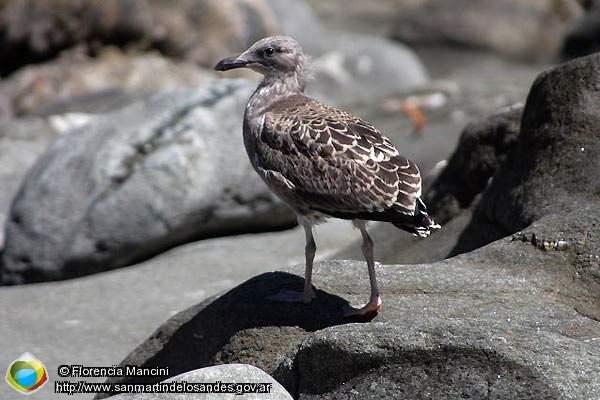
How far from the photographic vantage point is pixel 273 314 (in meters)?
5.62

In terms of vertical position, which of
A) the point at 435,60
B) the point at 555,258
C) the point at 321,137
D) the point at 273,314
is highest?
the point at 321,137

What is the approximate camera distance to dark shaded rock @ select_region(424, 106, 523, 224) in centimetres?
777

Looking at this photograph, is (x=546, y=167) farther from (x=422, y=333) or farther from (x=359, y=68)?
(x=359, y=68)

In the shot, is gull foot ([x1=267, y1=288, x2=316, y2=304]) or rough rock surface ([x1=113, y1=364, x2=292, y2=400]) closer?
rough rock surface ([x1=113, y1=364, x2=292, y2=400])

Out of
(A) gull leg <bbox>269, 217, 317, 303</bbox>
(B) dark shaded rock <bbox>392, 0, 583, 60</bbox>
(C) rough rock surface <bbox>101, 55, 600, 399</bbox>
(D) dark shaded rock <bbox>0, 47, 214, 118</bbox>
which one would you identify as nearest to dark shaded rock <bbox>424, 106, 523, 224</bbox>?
(C) rough rock surface <bbox>101, 55, 600, 399</bbox>

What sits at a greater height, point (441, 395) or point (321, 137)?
point (321, 137)

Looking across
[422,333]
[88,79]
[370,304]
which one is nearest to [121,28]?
[88,79]

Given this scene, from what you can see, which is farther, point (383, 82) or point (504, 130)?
point (383, 82)

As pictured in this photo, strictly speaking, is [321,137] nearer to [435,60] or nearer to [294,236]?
[294,236]

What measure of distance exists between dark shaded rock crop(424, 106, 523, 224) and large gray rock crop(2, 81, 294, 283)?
202 cm

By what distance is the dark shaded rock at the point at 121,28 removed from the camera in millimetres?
15070

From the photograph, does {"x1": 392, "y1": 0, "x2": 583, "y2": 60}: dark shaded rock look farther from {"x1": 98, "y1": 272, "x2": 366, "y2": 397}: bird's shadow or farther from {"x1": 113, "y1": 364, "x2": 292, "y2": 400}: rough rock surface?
{"x1": 113, "y1": 364, "x2": 292, "y2": 400}: rough rock surface

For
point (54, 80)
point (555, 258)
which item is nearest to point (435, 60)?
point (54, 80)

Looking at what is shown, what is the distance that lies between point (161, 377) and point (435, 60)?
1444 cm
